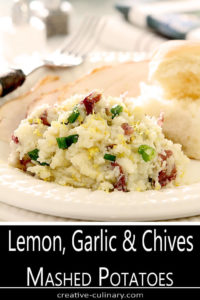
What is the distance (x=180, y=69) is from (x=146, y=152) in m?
0.80

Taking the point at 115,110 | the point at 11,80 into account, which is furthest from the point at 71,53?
the point at 115,110

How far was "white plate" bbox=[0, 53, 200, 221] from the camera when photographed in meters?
2.08

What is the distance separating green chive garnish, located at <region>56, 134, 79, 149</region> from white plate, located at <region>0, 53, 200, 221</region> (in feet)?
0.62

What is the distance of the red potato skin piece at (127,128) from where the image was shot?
240cm

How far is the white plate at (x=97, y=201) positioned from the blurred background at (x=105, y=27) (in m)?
2.79

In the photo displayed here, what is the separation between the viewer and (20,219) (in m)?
2.11

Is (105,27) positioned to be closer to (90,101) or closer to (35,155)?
(90,101)

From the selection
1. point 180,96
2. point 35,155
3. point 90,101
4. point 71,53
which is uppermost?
point 90,101

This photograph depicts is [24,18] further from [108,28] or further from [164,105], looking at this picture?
[164,105]

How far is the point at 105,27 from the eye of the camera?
5695 mm

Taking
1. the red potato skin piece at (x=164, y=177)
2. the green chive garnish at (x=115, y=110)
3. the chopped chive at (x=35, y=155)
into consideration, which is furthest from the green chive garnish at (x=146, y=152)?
the chopped chive at (x=35, y=155)

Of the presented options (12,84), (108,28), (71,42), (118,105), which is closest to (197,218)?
(118,105)

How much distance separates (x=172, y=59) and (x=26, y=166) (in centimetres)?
108

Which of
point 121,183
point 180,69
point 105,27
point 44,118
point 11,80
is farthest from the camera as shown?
point 105,27
